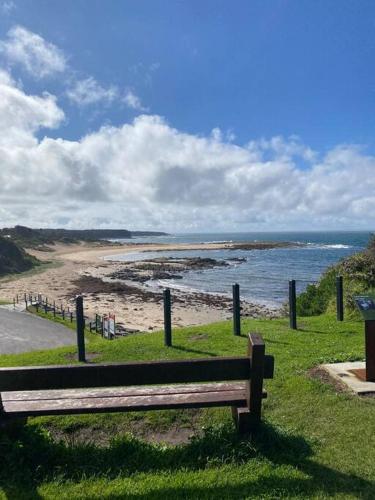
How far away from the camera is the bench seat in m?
3.86

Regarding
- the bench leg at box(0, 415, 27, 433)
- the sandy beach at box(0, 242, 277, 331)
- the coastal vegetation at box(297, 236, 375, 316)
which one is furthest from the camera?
the sandy beach at box(0, 242, 277, 331)

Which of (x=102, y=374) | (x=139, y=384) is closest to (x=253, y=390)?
(x=139, y=384)

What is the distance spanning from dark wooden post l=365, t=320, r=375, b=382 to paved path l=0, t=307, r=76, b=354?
11.1 m

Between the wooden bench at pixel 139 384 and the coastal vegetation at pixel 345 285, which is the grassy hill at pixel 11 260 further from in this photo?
the wooden bench at pixel 139 384

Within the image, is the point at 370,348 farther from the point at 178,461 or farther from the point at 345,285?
the point at 345,285

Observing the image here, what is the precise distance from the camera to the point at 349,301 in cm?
1146

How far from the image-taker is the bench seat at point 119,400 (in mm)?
3857

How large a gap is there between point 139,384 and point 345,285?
11295 mm

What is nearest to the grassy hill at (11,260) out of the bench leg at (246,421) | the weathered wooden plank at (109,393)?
the weathered wooden plank at (109,393)

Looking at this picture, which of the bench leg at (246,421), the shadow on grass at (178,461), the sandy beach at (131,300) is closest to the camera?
the shadow on grass at (178,461)

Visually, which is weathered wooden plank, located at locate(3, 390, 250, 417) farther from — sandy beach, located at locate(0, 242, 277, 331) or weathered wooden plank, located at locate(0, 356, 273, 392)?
sandy beach, located at locate(0, 242, 277, 331)

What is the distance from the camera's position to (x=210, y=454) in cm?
384

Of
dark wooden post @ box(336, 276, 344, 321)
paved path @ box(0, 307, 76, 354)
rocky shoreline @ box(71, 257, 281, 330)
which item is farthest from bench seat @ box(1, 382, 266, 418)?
rocky shoreline @ box(71, 257, 281, 330)

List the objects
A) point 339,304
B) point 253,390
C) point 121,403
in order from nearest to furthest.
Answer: point 253,390, point 121,403, point 339,304
